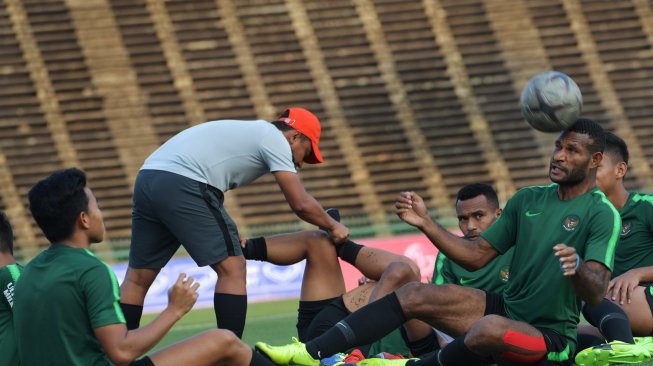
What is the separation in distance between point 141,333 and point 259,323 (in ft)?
23.1

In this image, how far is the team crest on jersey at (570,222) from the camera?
20.8ft

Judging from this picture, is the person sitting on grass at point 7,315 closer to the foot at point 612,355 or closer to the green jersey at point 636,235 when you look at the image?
the foot at point 612,355

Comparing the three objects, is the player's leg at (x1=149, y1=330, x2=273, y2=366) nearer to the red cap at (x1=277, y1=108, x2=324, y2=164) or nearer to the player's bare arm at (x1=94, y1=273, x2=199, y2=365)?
the player's bare arm at (x1=94, y1=273, x2=199, y2=365)

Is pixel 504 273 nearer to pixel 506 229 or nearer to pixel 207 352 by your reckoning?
pixel 506 229

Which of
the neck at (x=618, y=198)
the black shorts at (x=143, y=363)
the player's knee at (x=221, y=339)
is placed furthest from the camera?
the neck at (x=618, y=198)

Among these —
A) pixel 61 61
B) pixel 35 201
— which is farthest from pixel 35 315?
pixel 61 61

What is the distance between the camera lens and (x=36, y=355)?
16.2 ft

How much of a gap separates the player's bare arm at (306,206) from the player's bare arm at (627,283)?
172 centimetres

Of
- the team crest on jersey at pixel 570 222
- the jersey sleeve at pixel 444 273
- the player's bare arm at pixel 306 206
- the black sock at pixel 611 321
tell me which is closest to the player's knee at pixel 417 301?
the team crest on jersey at pixel 570 222

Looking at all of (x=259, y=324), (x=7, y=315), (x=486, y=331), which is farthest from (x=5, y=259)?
(x=259, y=324)

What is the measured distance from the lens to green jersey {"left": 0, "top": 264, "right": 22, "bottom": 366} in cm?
574

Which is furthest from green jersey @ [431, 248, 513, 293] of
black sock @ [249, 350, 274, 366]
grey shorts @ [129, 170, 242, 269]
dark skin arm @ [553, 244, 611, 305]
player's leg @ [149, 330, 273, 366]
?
player's leg @ [149, 330, 273, 366]

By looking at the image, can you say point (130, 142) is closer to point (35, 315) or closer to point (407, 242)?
point (407, 242)

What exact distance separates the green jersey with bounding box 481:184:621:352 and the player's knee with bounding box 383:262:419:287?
0.83 metres
